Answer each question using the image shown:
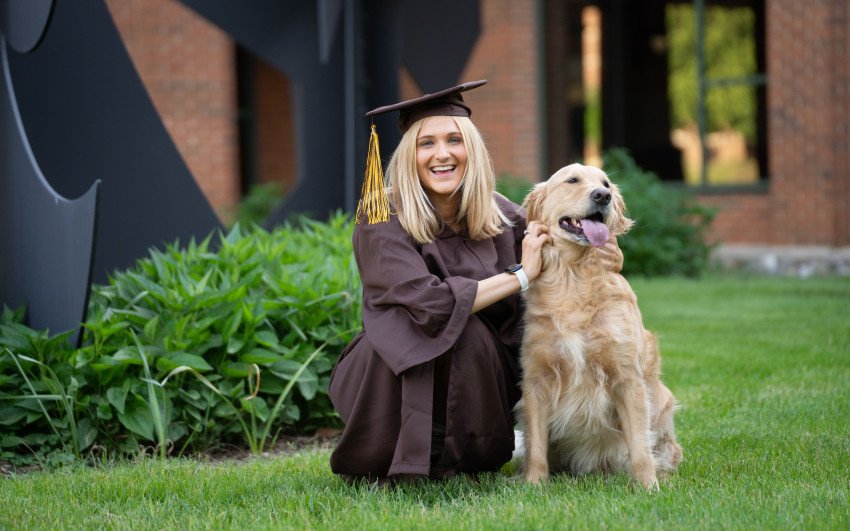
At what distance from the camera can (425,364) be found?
13.8 ft

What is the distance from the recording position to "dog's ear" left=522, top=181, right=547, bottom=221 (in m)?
4.33

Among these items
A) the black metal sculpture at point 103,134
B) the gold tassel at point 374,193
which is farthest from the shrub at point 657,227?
the gold tassel at point 374,193

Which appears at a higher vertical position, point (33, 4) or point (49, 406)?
point (33, 4)

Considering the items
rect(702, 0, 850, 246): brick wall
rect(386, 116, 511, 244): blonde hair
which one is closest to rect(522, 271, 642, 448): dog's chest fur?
rect(386, 116, 511, 244): blonde hair

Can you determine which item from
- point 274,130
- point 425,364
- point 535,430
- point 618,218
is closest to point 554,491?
point 535,430

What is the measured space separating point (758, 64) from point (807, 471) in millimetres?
10733

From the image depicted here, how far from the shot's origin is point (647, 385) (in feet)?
14.4

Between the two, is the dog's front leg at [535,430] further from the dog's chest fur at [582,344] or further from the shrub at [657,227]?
the shrub at [657,227]

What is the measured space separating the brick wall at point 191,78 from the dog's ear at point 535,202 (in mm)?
11318

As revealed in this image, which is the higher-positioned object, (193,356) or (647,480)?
(193,356)

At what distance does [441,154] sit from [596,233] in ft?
2.35

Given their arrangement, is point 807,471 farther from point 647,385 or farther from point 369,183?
point 369,183

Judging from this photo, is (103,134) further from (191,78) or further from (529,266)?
Answer: (191,78)

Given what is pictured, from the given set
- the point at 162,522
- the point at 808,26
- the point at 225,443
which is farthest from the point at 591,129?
the point at 162,522
